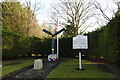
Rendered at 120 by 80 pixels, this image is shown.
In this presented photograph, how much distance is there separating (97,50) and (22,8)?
1488cm

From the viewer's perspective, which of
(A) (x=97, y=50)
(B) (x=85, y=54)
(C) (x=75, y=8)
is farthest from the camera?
(C) (x=75, y=8)

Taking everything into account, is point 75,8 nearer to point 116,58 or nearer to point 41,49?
point 41,49

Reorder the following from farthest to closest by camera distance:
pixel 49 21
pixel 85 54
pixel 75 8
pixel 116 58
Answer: pixel 49 21 < pixel 75 8 < pixel 85 54 < pixel 116 58

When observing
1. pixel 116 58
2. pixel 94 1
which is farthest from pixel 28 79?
pixel 94 1

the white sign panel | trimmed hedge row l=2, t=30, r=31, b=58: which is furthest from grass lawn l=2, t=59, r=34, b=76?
the white sign panel

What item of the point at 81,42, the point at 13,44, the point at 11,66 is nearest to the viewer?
the point at 81,42

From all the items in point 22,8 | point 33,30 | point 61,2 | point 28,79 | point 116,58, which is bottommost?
point 28,79

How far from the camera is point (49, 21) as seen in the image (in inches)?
845

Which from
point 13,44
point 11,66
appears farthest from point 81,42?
point 13,44

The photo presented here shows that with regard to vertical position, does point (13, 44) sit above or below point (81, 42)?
below

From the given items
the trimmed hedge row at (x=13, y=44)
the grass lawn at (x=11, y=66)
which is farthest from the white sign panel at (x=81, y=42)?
the trimmed hedge row at (x=13, y=44)

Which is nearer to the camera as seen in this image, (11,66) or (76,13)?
(11,66)

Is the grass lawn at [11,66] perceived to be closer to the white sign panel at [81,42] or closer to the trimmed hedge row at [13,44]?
the trimmed hedge row at [13,44]

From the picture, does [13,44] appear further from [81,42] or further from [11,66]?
[81,42]
